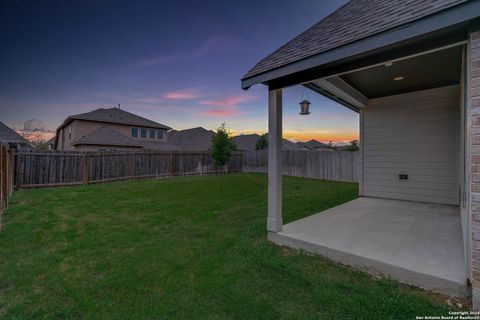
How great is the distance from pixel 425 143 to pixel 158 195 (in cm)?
771

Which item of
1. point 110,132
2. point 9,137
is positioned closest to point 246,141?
point 110,132

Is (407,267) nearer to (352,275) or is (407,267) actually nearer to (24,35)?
(352,275)

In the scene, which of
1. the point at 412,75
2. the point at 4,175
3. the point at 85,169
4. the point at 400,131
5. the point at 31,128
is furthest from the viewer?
the point at 31,128

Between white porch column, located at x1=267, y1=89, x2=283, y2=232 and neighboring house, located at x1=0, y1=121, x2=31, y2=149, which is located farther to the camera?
neighboring house, located at x1=0, y1=121, x2=31, y2=149

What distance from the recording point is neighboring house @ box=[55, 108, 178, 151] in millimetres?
15702

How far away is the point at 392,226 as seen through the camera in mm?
3799

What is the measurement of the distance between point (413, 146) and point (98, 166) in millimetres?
12015

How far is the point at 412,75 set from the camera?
177 inches

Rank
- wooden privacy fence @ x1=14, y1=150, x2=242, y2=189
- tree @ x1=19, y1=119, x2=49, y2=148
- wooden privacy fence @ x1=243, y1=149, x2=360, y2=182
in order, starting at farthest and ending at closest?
tree @ x1=19, y1=119, x2=49, y2=148, wooden privacy fence @ x1=243, y1=149, x2=360, y2=182, wooden privacy fence @ x1=14, y1=150, x2=242, y2=189

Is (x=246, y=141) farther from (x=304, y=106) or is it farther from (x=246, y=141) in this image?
(x=304, y=106)

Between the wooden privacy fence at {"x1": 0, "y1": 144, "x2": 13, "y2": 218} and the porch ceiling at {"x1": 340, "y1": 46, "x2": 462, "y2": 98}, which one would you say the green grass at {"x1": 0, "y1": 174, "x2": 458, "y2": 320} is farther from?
the porch ceiling at {"x1": 340, "y1": 46, "x2": 462, "y2": 98}

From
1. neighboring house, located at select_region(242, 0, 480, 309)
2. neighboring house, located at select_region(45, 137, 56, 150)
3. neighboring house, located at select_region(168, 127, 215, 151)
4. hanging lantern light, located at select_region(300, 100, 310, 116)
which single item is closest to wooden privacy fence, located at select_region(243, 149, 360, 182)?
neighboring house, located at select_region(242, 0, 480, 309)

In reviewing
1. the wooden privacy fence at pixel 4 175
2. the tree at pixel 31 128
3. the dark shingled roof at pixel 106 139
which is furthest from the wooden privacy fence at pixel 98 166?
the tree at pixel 31 128

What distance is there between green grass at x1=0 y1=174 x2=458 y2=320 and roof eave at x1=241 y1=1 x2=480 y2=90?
2.45 m
